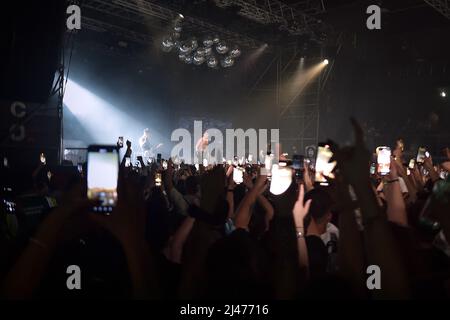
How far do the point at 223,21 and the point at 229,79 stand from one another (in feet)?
25.4

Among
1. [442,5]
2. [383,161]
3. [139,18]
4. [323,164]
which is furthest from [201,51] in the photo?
[323,164]

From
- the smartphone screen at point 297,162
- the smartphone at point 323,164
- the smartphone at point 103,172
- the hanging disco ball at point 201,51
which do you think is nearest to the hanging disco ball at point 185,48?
the hanging disco ball at point 201,51

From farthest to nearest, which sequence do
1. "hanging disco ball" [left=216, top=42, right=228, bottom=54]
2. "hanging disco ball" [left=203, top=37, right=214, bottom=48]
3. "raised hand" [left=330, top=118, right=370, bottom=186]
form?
"hanging disco ball" [left=216, top=42, right=228, bottom=54] < "hanging disco ball" [left=203, top=37, right=214, bottom=48] < "raised hand" [left=330, top=118, right=370, bottom=186]

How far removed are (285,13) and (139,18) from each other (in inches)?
203

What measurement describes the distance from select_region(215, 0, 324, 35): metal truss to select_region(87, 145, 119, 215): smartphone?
11899mm

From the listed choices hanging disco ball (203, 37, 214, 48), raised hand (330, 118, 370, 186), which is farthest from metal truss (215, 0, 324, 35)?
raised hand (330, 118, 370, 186)

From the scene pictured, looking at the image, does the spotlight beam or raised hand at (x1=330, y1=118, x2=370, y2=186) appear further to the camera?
the spotlight beam

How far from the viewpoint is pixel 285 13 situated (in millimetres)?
15344

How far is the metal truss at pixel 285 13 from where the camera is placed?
14219mm

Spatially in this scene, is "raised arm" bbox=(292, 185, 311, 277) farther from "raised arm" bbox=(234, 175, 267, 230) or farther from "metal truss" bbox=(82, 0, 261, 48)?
"metal truss" bbox=(82, 0, 261, 48)

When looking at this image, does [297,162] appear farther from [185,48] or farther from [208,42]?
[208,42]

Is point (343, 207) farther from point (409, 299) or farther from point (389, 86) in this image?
point (389, 86)

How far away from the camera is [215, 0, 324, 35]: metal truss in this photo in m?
14.2
